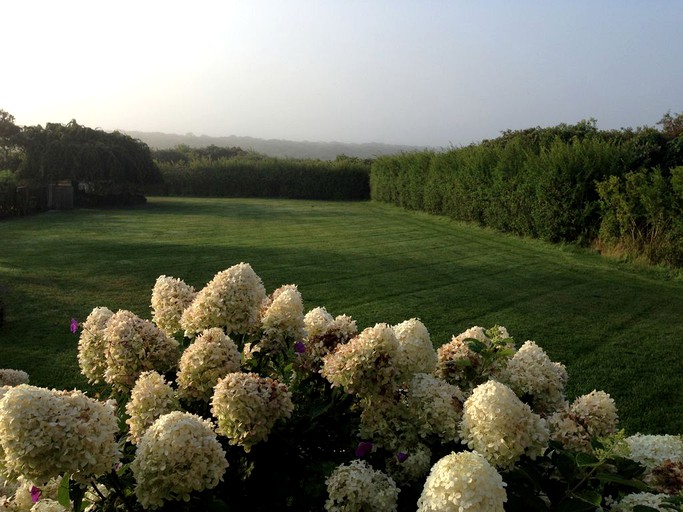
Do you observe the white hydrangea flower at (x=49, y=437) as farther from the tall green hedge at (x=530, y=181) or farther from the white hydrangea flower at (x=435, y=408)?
the tall green hedge at (x=530, y=181)

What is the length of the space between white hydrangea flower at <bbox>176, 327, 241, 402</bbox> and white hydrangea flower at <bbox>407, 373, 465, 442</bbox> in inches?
24.8

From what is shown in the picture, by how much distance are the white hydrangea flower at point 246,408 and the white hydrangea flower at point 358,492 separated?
249mm

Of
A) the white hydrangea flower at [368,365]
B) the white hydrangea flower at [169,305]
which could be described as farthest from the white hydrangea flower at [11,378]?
the white hydrangea flower at [368,365]

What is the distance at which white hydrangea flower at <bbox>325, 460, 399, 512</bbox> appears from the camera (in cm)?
165

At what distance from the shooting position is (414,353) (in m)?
2.05

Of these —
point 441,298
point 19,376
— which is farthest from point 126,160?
point 19,376

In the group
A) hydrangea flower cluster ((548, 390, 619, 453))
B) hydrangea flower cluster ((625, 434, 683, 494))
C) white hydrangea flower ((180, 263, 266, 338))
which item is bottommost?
hydrangea flower cluster ((625, 434, 683, 494))

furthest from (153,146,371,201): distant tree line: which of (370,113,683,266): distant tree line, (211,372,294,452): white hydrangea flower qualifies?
(211,372,294,452): white hydrangea flower

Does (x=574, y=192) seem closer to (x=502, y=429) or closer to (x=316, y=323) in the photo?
(x=316, y=323)

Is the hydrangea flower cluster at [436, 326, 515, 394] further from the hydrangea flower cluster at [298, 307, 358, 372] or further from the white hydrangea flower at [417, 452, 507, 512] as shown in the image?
the white hydrangea flower at [417, 452, 507, 512]

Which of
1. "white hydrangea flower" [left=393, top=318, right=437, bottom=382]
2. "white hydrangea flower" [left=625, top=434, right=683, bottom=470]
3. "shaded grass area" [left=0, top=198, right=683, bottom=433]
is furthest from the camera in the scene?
"shaded grass area" [left=0, top=198, right=683, bottom=433]

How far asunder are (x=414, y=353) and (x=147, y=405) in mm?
926

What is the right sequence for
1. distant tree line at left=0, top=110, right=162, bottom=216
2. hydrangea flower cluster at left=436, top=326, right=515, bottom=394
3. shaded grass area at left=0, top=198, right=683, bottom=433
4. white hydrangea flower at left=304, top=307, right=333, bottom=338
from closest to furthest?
1. hydrangea flower cluster at left=436, top=326, right=515, bottom=394
2. white hydrangea flower at left=304, top=307, right=333, bottom=338
3. shaded grass area at left=0, top=198, right=683, bottom=433
4. distant tree line at left=0, top=110, right=162, bottom=216

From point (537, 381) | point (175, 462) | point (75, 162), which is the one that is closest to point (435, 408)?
point (537, 381)
